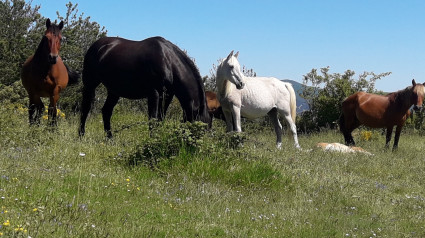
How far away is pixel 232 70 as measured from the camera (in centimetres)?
1045

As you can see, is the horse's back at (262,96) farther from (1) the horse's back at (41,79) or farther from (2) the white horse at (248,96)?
(1) the horse's back at (41,79)

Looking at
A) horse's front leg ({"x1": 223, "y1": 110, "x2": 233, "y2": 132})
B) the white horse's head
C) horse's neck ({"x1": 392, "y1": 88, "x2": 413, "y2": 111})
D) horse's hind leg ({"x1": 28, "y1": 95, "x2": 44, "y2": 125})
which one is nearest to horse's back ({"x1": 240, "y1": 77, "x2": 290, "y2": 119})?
horse's front leg ({"x1": 223, "y1": 110, "x2": 233, "y2": 132})

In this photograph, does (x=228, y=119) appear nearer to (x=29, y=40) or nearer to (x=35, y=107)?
(x=35, y=107)

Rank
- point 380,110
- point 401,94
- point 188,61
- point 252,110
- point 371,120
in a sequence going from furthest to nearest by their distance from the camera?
point 371,120 → point 380,110 → point 401,94 → point 252,110 → point 188,61

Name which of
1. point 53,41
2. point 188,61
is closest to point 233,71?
point 188,61

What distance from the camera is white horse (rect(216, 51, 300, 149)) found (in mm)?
10539

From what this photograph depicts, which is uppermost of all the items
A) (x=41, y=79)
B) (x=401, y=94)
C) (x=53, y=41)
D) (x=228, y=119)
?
(x=53, y=41)

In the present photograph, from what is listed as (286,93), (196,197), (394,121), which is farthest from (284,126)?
(196,197)

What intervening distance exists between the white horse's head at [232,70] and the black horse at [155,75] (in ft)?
4.07

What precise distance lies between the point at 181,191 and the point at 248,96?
19.2ft

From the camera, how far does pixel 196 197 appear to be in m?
6.10

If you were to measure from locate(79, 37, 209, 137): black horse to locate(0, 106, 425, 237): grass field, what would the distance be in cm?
83

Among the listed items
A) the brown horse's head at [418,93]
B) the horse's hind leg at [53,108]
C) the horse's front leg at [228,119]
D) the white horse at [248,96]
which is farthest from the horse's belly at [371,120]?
the horse's hind leg at [53,108]

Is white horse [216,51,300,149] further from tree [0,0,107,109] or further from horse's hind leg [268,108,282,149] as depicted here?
tree [0,0,107,109]
